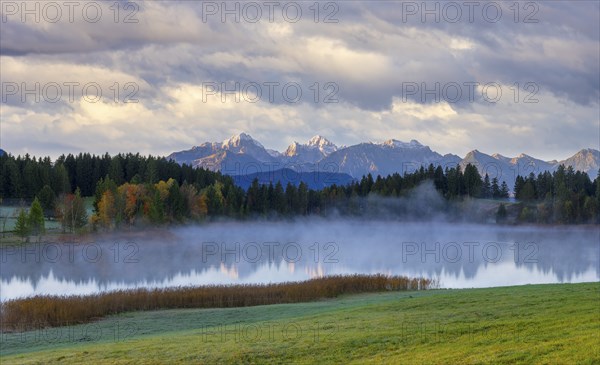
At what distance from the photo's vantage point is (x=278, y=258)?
245 ft

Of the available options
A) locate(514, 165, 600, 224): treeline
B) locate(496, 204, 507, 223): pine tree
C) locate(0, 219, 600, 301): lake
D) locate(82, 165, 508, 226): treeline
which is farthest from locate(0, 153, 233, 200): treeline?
locate(514, 165, 600, 224): treeline

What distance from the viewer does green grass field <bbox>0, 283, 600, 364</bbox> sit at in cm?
1788

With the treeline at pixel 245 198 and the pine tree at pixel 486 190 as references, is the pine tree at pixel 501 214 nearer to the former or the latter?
the treeline at pixel 245 198

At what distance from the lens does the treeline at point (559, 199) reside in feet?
414

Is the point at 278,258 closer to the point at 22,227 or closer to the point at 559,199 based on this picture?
the point at 22,227

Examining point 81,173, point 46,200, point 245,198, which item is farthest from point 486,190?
point 46,200

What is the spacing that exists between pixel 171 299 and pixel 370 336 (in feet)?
64.4

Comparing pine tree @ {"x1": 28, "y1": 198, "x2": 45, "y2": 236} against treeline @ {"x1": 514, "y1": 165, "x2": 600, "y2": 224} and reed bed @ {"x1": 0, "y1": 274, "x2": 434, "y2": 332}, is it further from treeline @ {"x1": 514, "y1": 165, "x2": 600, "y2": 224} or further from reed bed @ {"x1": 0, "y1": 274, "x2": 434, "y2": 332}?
treeline @ {"x1": 514, "y1": 165, "x2": 600, "y2": 224}

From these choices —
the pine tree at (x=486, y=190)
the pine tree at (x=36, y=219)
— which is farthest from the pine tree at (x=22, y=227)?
the pine tree at (x=486, y=190)

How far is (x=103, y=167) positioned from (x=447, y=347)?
410 feet

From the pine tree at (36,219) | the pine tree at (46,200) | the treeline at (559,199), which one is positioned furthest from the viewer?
the treeline at (559,199)

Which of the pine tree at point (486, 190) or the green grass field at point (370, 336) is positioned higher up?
the pine tree at point (486, 190)

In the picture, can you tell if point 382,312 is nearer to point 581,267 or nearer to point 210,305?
point 210,305

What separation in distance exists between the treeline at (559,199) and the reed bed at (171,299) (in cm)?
8764
